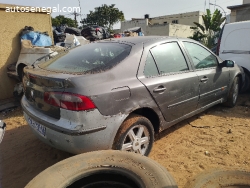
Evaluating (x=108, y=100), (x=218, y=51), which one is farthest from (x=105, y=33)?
(x=108, y=100)

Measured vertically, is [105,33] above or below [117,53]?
above

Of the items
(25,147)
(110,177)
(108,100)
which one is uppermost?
(108,100)

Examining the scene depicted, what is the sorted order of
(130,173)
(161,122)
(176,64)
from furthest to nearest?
(176,64)
(161,122)
(130,173)

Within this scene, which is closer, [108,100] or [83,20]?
[108,100]

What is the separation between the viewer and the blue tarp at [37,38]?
5.99 metres

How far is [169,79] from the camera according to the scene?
3.00 m

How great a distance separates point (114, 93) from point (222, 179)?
1.49m

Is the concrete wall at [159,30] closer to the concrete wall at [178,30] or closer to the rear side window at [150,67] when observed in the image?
the concrete wall at [178,30]

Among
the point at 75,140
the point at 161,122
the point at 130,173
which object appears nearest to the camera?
the point at 130,173

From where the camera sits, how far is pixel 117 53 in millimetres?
2756

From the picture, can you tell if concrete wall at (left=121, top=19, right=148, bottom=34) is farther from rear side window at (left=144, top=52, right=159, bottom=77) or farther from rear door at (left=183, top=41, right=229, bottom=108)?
rear side window at (left=144, top=52, right=159, bottom=77)

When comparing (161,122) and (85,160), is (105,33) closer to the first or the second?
(161,122)

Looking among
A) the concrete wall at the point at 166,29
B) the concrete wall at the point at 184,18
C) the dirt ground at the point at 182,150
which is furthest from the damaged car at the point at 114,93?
the concrete wall at the point at 184,18

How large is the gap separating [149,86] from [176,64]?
0.77 metres
